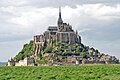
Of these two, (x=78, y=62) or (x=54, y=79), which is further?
(x=78, y=62)

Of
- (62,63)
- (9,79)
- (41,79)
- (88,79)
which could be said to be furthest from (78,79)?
(62,63)

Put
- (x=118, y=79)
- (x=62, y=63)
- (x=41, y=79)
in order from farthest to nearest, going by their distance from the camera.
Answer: (x=62, y=63) → (x=41, y=79) → (x=118, y=79)

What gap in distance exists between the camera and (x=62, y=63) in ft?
649

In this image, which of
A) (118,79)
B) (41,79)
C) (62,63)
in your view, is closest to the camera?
(118,79)

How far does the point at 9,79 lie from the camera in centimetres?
3838

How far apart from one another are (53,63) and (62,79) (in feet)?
533

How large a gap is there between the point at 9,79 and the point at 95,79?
7613 mm

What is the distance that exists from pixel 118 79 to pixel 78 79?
145 inches

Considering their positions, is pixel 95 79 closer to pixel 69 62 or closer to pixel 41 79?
pixel 41 79

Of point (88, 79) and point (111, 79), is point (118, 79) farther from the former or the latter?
point (88, 79)

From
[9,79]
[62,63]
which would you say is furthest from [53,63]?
[9,79]

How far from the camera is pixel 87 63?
199625 millimetres

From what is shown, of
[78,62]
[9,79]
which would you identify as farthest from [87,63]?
[9,79]

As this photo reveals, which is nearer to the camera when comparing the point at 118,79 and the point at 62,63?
the point at 118,79
